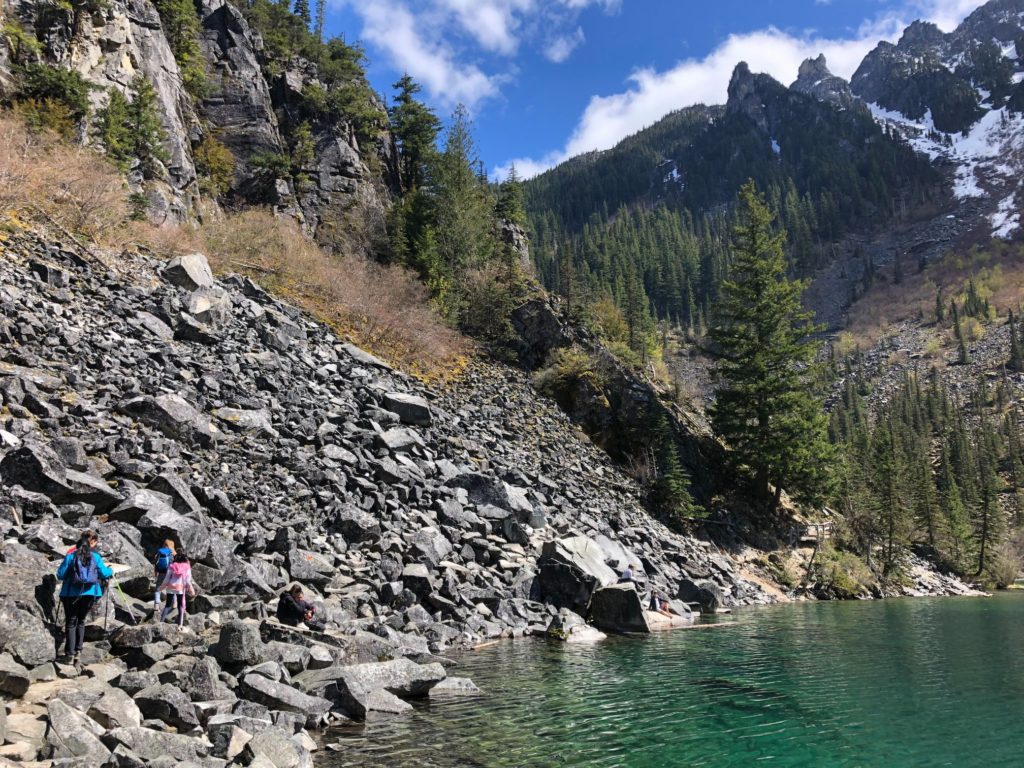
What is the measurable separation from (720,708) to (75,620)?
420 inches

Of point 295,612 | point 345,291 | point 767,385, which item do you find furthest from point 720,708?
point 767,385

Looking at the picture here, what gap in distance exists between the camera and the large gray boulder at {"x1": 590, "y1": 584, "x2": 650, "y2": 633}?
754 inches

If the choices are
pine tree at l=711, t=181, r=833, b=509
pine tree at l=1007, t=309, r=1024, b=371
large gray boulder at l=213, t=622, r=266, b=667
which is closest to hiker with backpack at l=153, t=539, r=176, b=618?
large gray boulder at l=213, t=622, r=266, b=667

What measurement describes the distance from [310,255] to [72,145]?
41.0 ft

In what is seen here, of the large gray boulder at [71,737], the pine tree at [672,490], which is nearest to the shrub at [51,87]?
the large gray boulder at [71,737]

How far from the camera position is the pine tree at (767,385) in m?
37.7

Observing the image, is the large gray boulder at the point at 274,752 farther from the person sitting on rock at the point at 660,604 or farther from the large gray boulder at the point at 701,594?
the large gray boulder at the point at 701,594

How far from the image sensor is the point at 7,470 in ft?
37.9

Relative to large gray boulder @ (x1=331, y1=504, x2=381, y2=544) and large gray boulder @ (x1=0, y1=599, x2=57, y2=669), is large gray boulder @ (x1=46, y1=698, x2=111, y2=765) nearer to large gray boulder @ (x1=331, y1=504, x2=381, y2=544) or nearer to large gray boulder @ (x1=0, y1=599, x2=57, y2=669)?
large gray boulder @ (x1=0, y1=599, x2=57, y2=669)

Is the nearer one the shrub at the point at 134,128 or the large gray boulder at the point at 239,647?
the large gray boulder at the point at 239,647

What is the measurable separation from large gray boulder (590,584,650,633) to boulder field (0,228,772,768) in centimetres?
7

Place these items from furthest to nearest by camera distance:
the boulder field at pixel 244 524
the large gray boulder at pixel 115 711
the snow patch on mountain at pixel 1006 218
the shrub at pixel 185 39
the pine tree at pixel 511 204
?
the snow patch on mountain at pixel 1006 218 → the pine tree at pixel 511 204 → the shrub at pixel 185 39 → the boulder field at pixel 244 524 → the large gray boulder at pixel 115 711

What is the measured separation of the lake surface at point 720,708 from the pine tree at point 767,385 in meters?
19.7

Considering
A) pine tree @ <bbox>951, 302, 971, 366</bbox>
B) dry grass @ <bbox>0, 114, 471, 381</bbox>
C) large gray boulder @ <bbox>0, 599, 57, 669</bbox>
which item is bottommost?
large gray boulder @ <bbox>0, 599, 57, 669</bbox>
